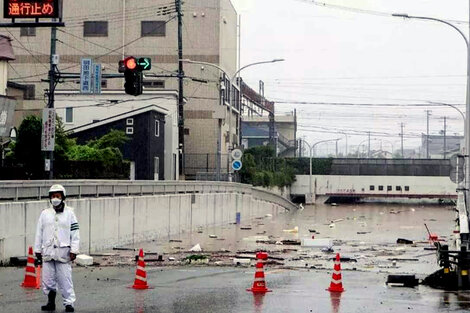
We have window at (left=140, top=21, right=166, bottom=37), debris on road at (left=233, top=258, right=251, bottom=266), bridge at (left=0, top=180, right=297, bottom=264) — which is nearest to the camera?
bridge at (left=0, top=180, right=297, bottom=264)

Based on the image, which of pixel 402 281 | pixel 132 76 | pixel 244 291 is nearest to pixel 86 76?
pixel 132 76

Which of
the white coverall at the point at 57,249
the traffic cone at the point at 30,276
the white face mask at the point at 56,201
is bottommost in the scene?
the traffic cone at the point at 30,276

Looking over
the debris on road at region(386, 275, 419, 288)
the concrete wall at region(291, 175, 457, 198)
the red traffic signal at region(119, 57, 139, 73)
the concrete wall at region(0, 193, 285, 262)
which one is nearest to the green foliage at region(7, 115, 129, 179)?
the concrete wall at region(0, 193, 285, 262)

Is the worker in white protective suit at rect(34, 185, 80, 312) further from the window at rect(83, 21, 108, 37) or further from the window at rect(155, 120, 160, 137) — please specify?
the window at rect(83, 21, 108, 37)

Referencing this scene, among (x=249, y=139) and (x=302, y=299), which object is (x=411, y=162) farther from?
(x=302, y=299)

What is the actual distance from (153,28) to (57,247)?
65.3 metres

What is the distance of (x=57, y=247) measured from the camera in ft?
44.5

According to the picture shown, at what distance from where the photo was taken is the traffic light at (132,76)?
27.2 meters

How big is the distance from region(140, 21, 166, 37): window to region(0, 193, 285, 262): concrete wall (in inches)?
1155

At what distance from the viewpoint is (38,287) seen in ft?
57.1

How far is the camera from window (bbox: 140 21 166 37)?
77625mm

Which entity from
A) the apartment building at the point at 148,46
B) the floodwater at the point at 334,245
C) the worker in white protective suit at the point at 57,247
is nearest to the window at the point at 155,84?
the apartment building at the point at 148,46

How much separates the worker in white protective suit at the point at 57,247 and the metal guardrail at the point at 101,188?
957 cm

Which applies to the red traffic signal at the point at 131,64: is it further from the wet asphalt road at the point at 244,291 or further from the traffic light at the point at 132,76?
the wet asphalt road at the point at 244,291
